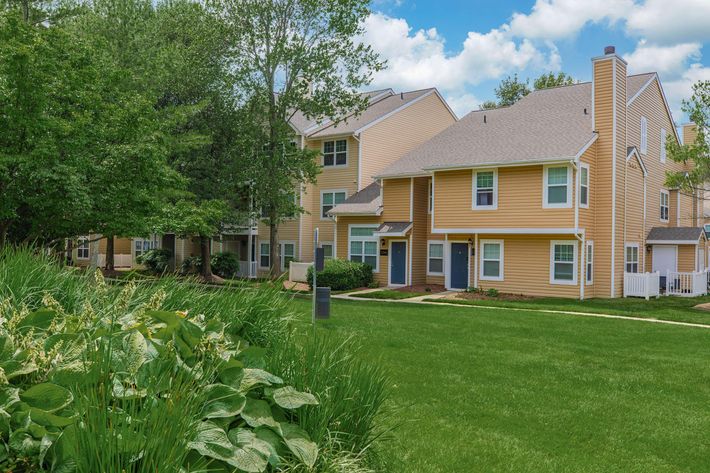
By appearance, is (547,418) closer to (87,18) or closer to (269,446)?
(269,446)

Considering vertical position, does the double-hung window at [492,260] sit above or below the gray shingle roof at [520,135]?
below

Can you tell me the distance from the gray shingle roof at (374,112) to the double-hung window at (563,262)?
11.4m

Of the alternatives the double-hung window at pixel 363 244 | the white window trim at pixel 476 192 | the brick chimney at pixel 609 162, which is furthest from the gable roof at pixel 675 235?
the double-hung window at pixel 363 244

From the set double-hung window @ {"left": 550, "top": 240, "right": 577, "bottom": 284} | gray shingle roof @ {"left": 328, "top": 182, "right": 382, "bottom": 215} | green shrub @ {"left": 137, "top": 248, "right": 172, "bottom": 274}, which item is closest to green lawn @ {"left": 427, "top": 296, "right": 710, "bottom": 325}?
double-hung window @ {"left": 550, "top": 240, "right": 577, "bottom": 284}

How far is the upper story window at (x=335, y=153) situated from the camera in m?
31.2

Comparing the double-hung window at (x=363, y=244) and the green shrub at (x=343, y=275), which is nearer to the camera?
the green shrub at (x=343, y=275)

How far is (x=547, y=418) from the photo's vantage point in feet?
23.4

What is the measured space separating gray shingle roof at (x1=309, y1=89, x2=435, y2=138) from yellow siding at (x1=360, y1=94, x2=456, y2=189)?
382 mm

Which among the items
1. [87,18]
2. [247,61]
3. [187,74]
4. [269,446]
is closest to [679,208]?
[247,61]

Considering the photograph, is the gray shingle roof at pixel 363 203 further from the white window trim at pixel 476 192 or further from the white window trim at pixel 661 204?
the white window trim at pixel 661 204

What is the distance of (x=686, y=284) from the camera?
24.6 metres

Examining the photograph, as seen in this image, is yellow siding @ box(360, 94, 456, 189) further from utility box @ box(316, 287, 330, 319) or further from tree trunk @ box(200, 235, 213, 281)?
utility box @ box(316, 287, 330, 319)

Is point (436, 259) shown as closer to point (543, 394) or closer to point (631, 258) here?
point (631, 258)

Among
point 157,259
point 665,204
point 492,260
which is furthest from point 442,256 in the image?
point 157,259
